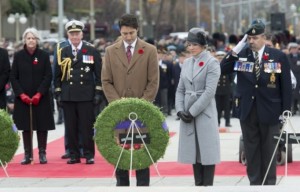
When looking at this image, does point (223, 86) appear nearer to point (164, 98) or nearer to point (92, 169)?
point (164, 98)

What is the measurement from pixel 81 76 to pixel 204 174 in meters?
4.56

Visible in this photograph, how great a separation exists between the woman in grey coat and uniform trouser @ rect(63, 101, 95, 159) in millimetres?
4262

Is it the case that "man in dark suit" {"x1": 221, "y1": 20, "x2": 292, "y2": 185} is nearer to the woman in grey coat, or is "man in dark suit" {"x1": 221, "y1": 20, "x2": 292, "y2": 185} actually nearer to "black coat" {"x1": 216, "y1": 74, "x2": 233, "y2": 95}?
the woman in grey coat

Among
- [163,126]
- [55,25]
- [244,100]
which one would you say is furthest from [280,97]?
[55,25]

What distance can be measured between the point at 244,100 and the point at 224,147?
22.4 ft

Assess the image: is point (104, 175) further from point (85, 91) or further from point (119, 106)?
point (119, 106)

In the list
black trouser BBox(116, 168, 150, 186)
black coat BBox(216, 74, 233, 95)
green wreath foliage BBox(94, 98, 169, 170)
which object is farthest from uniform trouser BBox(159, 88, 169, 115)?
green wreath foliage BBox(94, 98, 169, 170)

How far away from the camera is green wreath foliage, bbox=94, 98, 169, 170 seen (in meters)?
11.8

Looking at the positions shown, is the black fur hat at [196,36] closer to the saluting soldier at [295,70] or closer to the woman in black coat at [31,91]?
the woman in black coat at [31,91]

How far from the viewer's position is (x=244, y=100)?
11883 millimetres

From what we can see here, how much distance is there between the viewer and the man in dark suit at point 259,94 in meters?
11.7

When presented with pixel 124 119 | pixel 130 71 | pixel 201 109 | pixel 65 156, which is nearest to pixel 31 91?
pixel 65 156

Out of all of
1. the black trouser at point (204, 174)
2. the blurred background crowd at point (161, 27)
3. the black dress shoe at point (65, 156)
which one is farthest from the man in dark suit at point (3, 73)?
the black trouser at point (204, 174)

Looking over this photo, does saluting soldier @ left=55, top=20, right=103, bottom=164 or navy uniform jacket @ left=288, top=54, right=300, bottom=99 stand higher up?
saluting soldier @ left=55, top=20, right=103, bottom=164
